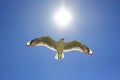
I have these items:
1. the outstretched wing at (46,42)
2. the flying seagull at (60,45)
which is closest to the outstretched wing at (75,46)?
the flying seagull at (60,45)

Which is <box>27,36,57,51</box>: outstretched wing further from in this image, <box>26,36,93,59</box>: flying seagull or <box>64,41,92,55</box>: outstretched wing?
<box>64,41,92,55</box>: outstretched wing

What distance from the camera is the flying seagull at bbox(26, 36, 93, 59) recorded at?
562 inches

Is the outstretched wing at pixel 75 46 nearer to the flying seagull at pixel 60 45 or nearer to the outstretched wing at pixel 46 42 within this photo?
the flying seagull at pixel 60 45

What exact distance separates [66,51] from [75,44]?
52 cm

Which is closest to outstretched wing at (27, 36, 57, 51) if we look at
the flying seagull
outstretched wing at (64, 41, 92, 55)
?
the flying seagull

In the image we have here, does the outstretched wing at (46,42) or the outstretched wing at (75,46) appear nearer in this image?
the outstretched wing at (46,42)

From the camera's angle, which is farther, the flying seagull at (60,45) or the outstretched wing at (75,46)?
the outstretched wing at (75,46)

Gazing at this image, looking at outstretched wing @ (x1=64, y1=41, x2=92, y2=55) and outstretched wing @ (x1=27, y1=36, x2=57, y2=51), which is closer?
outstretched wing @ (x1=27, y1=36, x2=57, y2=51)

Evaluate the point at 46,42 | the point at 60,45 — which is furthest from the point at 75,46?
the point at 46,42

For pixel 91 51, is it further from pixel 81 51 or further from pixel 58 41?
pixel 58 41

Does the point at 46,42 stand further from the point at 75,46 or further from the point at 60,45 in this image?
the point at 75,46

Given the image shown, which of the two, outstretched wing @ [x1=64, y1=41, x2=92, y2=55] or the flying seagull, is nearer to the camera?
the flying seagull

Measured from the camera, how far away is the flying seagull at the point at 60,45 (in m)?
14.3

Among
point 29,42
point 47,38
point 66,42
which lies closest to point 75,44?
point 66,42
